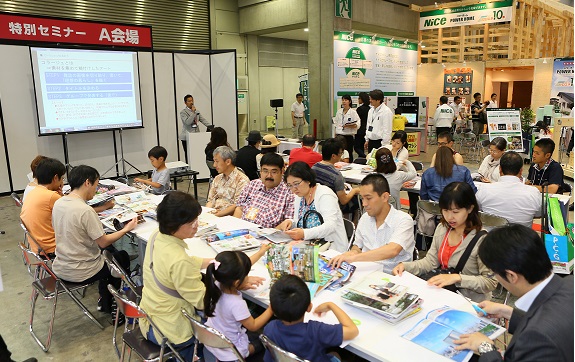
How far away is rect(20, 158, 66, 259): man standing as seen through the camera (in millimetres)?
3312

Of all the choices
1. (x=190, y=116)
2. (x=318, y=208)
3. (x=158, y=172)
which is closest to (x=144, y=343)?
(x=318, y=208)

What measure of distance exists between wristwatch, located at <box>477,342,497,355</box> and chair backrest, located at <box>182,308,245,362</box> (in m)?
0.94

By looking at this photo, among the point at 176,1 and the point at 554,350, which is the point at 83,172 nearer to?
the point at 554,350

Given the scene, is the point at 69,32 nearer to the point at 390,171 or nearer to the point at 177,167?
the point at 177,167

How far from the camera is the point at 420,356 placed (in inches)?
64.2

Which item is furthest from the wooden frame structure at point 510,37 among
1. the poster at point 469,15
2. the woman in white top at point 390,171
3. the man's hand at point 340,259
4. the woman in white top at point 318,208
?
the man's hand at point 340,259

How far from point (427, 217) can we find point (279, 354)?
8.44 feet

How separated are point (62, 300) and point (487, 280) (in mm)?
3505

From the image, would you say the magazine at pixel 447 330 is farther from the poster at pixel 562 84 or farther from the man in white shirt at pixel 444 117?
the poster at pixel 562 84

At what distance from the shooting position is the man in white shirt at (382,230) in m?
2.53

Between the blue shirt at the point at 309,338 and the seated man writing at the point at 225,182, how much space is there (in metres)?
2.30

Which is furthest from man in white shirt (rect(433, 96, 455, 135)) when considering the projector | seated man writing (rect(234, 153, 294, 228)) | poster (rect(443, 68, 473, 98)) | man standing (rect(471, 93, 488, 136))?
seated man writing (rect(234, 153, 294, 228))

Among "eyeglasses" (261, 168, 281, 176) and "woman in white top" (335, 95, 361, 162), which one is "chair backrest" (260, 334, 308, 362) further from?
"woman in white top" (335, 95, 361, 162)

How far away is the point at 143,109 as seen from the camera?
27.8ft
